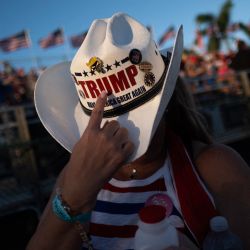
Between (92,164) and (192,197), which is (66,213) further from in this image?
(192,197)

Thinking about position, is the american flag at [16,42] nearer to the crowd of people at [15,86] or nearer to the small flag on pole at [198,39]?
the crowd of people at [15,86]

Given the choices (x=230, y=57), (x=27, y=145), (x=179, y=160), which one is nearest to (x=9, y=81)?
(x=27, y=145)

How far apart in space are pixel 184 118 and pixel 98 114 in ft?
2.03

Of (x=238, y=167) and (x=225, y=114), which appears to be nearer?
(x=238, y=167)

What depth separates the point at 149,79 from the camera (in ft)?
4.70

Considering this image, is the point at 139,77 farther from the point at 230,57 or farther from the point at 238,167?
the point at 230,57

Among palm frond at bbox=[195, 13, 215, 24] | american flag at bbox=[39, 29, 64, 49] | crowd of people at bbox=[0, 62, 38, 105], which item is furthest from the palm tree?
crowd of people at bbox=[0, 62, 38, 105]

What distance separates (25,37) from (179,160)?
14.9 metres

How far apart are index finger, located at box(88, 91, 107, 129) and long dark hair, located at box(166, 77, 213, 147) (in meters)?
0.51

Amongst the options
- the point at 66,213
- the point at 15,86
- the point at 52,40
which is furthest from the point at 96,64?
the point at 52,40

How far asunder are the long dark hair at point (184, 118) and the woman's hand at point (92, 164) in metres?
0.56

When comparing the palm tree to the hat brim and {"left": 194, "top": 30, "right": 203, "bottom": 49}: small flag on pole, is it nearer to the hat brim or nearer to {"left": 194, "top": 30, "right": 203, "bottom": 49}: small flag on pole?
{"left": 194, "top": 30, "right": 203, "bottom": 49}: small flag on pole

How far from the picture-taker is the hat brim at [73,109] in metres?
1.39

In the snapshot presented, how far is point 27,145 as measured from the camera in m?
5.25
